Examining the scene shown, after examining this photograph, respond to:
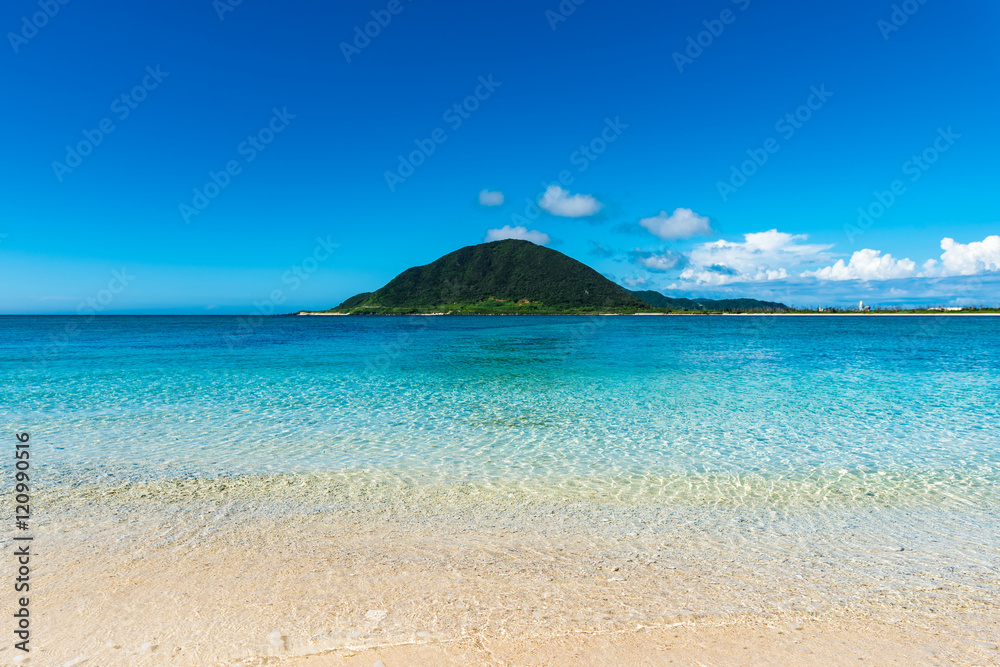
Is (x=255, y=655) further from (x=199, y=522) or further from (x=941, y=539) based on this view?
(x=941, y=539)

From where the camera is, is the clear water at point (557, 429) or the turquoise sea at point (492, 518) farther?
the clear water at point (557, 429)

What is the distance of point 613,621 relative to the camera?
4902 millimetres

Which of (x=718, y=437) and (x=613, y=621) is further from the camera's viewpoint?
(x=718, y=437)

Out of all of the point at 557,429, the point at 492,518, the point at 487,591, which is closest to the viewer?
the point at 487,591

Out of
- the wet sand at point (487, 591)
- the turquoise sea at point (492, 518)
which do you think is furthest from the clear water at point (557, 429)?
the wet sand at point (487, 591)

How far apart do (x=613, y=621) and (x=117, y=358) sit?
4246cm

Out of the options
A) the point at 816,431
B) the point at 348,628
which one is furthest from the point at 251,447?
the point at 816,431

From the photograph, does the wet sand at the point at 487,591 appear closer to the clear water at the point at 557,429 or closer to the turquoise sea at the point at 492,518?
the turquoise sea at the point at 492,518

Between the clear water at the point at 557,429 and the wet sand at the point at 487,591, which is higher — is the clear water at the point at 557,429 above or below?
below

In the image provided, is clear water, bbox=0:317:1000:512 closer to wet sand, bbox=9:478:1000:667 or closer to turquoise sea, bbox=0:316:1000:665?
turquoise sea, bbox=0:316:1000:665

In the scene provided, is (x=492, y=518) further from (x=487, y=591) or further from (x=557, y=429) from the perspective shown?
(x=557, y=429)

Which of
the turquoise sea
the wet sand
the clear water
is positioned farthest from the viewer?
the clear water

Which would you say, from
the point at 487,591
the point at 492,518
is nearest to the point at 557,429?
the point at 492,518

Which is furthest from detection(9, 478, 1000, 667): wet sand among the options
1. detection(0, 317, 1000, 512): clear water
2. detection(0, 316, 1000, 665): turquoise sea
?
detection(0, 317, 1000, 512): clear water
